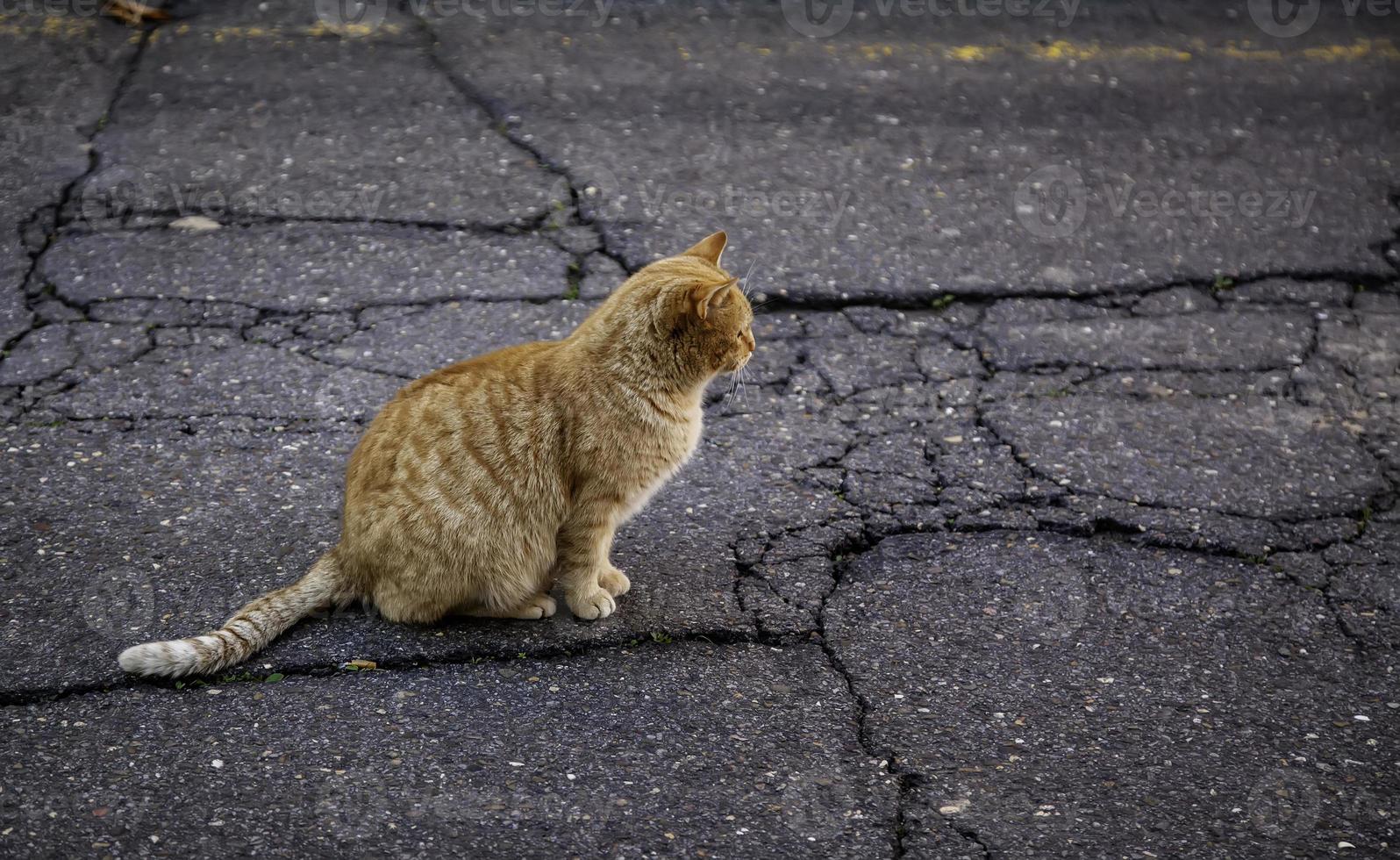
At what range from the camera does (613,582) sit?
388 cm

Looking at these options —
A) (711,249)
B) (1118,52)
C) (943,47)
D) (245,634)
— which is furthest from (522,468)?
(1118,52)

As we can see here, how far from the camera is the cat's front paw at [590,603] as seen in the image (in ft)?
12.3

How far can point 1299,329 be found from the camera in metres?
5.44

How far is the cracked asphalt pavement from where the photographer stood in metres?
3.18

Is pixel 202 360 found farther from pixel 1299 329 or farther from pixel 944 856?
pixel 1299 329

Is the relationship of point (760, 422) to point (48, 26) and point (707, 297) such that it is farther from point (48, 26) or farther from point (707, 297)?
point (48, 26)

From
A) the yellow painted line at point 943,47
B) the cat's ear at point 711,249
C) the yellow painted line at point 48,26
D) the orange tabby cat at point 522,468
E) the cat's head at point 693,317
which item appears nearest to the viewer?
the orange tabby cat at point 522,468

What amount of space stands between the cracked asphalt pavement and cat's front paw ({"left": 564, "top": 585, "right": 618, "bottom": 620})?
0.17 feet

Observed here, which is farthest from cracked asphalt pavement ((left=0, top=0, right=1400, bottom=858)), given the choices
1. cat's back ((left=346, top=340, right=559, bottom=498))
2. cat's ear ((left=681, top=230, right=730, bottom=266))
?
cat's ear ((left=681, top=230, right=730, bottom=266))

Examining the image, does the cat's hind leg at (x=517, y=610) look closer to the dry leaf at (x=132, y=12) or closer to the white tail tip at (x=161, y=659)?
the white tail tip at (x=161, y=659)

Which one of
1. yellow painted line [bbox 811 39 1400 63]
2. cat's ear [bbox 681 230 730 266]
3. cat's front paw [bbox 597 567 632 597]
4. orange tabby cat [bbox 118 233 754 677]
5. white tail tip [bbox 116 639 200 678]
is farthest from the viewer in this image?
yellow painted line [bbox 811 39 1400 63]

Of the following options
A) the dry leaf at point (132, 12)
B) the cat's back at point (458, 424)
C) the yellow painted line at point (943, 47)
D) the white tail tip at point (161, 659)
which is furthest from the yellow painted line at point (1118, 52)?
the white tail tip at point (161, 659)

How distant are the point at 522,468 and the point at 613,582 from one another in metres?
0.53

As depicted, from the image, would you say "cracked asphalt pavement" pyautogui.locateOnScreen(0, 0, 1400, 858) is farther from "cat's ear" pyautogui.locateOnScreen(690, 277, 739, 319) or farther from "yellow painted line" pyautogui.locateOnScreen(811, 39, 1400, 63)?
"cat's ear" pyautogui.locateOnScreen(690, 277, 739, 319)
